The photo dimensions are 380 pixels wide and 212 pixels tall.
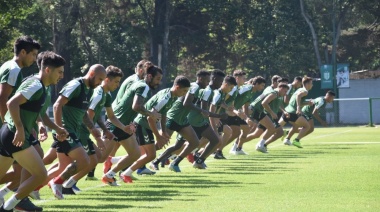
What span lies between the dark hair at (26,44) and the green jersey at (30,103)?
54 cm

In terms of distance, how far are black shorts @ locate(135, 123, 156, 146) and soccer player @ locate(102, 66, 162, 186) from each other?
1.77 ft

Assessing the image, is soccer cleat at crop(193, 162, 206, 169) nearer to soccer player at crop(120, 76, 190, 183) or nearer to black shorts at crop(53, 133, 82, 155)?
soccer player at crop(120, 76, 190, 183)

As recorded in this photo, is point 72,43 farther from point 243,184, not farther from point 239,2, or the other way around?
point 243,184

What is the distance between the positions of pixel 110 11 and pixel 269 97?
3838 centimetres

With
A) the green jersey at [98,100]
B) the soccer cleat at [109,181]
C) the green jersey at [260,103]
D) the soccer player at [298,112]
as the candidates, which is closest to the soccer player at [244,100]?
the green jersey at [260,103]

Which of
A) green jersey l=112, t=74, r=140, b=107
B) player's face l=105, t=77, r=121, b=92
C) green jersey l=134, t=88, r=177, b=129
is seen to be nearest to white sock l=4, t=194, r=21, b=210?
player's face l=105, t=77, r=121, b=92

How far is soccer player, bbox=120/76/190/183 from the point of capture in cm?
1672

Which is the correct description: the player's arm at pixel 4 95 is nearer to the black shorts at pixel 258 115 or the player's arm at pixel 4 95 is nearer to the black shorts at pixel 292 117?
the black shorts at pixel 258 115

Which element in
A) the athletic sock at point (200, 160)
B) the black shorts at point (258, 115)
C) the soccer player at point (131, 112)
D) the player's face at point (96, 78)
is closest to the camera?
the player's face at point (96, 78)

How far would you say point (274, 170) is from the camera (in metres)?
19.4

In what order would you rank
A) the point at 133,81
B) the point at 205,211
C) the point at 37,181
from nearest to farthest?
1. the point at 37,181
2. the point at 205,211
3. the point at 133,81

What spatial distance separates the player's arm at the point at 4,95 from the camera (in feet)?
36.1

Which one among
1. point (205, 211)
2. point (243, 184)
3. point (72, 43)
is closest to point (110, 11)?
point (72, 43)

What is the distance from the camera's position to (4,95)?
1118 centimetres
